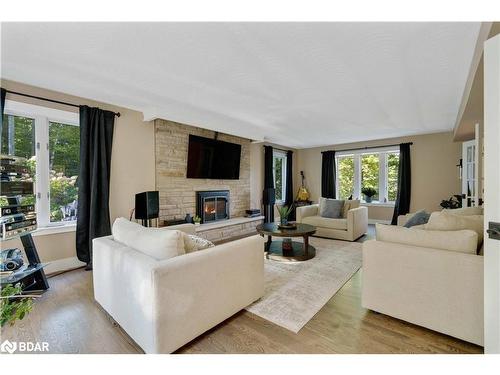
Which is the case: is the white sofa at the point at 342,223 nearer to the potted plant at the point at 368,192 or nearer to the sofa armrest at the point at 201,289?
the potted plant at the point at 368,192

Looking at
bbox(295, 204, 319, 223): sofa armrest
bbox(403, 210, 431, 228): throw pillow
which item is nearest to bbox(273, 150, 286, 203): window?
bbox(295, 204, 319, 223): sofa armrest

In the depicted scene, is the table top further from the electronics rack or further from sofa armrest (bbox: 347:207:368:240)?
the electronics rack

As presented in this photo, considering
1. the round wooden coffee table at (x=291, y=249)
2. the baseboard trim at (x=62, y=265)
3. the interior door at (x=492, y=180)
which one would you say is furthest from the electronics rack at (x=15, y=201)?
the interior door at (x=492, y=180)

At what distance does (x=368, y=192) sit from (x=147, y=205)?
219 inches

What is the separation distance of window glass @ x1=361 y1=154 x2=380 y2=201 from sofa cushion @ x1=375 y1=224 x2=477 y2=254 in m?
4.88

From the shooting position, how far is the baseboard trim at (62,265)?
2803 millimetres

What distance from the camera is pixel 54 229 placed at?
9.31 ft

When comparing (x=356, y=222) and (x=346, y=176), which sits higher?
(x=346, y=176)

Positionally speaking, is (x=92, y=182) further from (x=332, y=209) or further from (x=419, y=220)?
(x=332, y=209)

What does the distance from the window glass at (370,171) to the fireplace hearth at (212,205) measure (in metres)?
4.05

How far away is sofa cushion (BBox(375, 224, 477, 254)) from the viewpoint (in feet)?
5.09

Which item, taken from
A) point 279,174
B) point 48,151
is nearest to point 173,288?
point 48,151

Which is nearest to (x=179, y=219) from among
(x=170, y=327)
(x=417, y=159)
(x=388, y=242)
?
(x=170, y=327)
